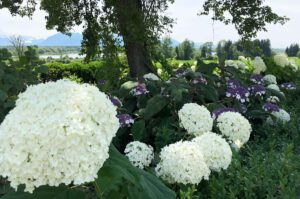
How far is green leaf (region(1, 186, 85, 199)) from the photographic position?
213 centimetres

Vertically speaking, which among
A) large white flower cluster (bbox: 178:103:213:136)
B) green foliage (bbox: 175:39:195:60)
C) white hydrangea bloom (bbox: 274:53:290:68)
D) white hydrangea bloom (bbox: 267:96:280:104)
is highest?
large white flower cluster (bbox: 178:103:213:136)

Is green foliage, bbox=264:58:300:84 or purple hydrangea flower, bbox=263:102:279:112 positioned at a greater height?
purple hydrangea flower, bbox=263:102:279:112

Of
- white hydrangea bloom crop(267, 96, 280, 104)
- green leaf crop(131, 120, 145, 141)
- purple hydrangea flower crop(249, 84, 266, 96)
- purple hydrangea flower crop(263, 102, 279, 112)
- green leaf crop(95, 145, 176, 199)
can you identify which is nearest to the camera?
green leaf crop(95, 145, 176, 199)

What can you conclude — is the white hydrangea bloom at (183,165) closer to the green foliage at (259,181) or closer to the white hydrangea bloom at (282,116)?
the green foliage at (259,181)

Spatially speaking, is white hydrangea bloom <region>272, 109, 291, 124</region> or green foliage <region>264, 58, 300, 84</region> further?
green foliage <region>264, 58, 300, 84</region>

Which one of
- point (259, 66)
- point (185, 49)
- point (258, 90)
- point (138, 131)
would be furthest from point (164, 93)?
point (185, 49)

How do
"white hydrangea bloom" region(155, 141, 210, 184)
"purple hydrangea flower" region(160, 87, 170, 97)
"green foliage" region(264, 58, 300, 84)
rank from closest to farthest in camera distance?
"white hydrangea bloom" region(155, 141, 210, 184) < "purple hydrangea flower" region(160, 87, 170, 97) < "green foliage" region(264, 58, 300, 84)

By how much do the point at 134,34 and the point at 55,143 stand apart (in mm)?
7504

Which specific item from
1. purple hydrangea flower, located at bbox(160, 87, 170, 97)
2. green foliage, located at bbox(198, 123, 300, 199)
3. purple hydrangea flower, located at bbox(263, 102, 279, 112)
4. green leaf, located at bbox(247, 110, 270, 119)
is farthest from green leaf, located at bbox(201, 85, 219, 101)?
green foliage, located at bbox(198, 123, 300, 199)

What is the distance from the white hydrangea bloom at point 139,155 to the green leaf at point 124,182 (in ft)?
3.27

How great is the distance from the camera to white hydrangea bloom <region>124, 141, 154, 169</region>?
3.45 m

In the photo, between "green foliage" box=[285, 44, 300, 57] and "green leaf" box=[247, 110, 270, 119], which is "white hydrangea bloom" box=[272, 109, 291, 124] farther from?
"green foliage" box=[285, 44, 300, 57]

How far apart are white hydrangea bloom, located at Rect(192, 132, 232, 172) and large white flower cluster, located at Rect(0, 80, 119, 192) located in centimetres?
128

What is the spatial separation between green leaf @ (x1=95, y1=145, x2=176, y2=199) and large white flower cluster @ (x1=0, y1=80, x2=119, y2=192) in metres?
0.12
